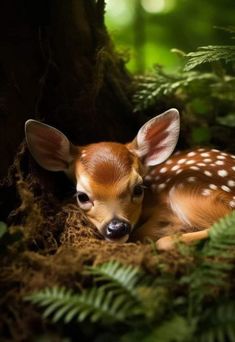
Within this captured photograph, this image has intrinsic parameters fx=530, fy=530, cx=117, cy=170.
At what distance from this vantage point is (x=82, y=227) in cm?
256

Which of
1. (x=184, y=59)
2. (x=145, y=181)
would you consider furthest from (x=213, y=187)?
(x=184, y=59)

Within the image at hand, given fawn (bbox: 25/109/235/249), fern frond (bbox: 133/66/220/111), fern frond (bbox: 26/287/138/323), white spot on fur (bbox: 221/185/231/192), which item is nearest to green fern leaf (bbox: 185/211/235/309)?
fern frond (bbox: 26/287/138/323)

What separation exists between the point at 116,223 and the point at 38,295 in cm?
77

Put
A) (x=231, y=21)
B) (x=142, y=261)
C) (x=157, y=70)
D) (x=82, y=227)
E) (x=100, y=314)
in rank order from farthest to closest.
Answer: (x=231, y=21) → (x=157, y=70) → (x=82, y=227) → (x=142, y=261) → (x=100, y=314)

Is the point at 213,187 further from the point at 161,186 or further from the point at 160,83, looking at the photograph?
the point at 160,83

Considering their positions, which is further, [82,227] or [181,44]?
[181,44]

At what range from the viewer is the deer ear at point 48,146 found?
261 centimetres

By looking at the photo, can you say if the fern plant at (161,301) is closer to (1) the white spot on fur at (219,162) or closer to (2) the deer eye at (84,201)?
(2) the deer eye at (84,201)

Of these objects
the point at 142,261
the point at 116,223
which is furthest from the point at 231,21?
the point at 142,261

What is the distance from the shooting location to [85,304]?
64.1 inches

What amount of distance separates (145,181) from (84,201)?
0.56 m

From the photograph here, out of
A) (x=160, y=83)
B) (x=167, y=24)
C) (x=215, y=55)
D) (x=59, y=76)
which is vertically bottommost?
(x=167, y=24)

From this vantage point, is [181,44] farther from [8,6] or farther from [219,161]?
[8,6]

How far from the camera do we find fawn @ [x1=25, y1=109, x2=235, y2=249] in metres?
2.50
